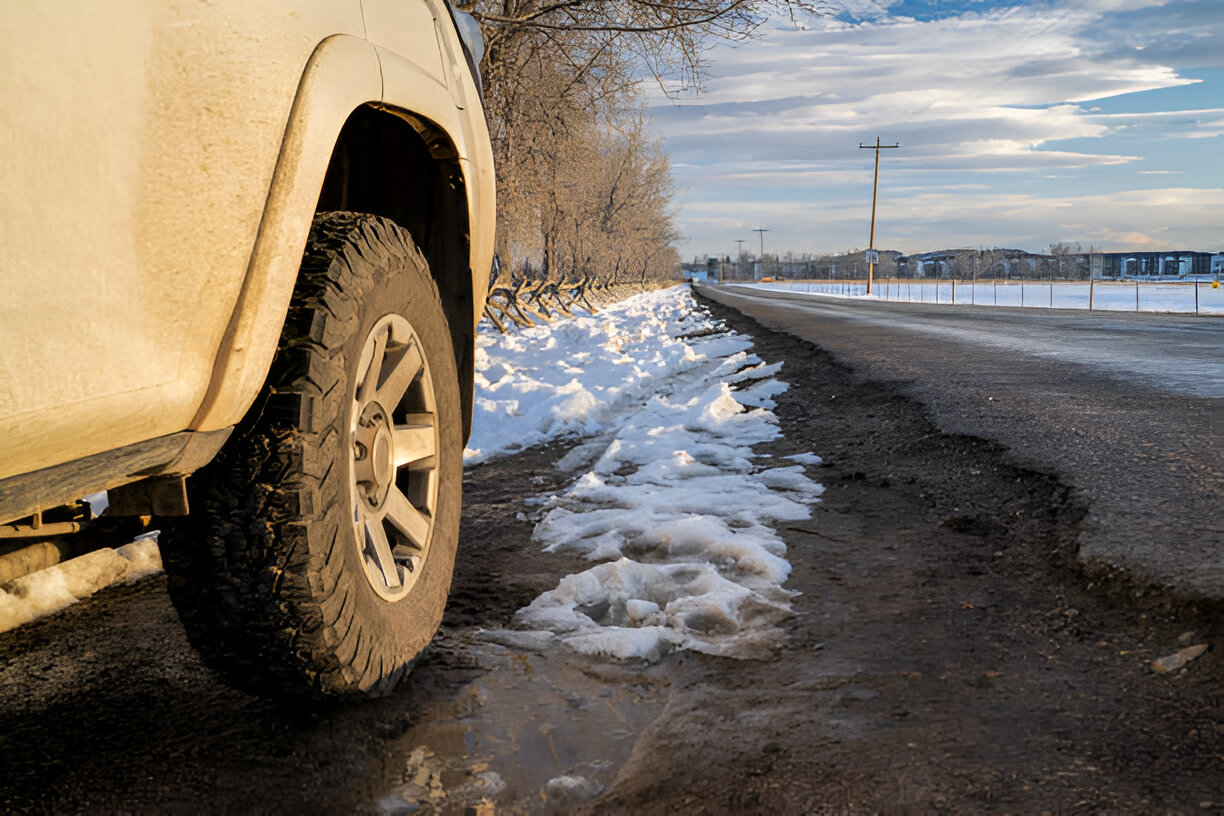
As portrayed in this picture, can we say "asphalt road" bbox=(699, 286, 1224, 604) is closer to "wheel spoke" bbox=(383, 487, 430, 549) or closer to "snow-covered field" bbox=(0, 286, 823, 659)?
"snow-covered field" bbox=(0, 286, 823, 659)

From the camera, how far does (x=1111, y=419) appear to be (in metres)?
5.16

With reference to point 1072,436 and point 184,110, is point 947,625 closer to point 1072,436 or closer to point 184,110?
point 184,110

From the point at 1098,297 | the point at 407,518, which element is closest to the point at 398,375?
the point at 407,518

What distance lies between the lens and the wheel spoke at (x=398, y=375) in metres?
2.04

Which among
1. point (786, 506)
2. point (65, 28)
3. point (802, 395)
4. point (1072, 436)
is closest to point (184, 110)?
point (65, 28)

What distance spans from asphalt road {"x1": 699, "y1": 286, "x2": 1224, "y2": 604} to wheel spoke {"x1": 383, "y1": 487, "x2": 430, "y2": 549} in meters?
1.91

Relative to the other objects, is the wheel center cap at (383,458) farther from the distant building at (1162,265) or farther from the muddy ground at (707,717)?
the distant building at (1162,265)

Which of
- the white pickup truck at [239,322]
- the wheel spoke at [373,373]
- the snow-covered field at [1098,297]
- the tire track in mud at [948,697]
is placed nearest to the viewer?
the white pickup truck at [239,322]

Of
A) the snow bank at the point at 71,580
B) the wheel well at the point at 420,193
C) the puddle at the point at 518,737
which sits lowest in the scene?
the puddle at the point at 518,737

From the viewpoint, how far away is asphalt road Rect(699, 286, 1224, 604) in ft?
9.17

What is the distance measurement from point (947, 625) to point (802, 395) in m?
5.18

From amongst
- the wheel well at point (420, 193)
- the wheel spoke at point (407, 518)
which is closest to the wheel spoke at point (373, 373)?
the wheel spoke at point (407, 518)

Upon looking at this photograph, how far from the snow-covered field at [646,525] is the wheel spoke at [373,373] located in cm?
89

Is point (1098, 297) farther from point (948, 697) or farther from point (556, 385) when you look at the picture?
point (948, 697)
